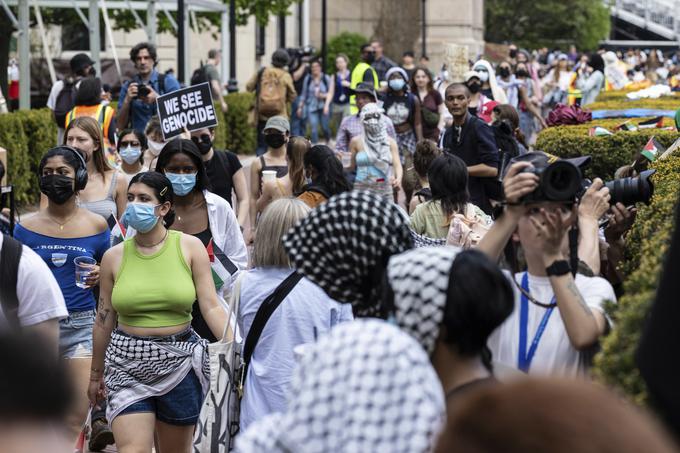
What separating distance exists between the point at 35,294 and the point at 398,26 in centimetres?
4113

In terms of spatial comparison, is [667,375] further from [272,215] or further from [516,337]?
[272,215]

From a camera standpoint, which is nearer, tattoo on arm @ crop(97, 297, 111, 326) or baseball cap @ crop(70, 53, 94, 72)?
tattoo on arm @ crop(97, 297, 111, 326)

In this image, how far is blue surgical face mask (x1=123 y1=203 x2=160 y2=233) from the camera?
21.2 ft

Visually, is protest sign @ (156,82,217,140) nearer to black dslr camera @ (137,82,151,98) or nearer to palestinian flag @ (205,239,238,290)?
black dslr camera @ (137,82,151,98)

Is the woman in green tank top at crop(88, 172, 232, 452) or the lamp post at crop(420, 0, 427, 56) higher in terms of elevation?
the lamp post at crop(420, 0, 427, 56)

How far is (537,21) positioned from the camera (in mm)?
63656

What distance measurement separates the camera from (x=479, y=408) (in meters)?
2.12

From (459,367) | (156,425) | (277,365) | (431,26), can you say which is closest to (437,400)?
(459,367)

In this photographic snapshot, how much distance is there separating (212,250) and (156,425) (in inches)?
52.8

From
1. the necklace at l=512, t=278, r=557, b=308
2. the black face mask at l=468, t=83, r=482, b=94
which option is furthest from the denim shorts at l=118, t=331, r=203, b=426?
the black face mask at l=468, t=83, r=482, b=94

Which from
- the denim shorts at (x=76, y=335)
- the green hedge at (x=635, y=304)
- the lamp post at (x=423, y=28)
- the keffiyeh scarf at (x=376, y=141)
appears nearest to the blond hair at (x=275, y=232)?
the green hedge at (x=635, y=304)

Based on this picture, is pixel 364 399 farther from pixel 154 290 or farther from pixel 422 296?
pixel 154 290

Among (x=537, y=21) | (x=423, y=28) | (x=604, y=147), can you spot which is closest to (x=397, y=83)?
(x=604, y=147)

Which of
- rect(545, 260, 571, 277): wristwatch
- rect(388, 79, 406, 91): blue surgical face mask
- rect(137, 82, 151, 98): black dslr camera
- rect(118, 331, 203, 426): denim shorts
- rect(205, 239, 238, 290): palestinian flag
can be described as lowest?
rect(118, 331, 203, 426): denim shorts
